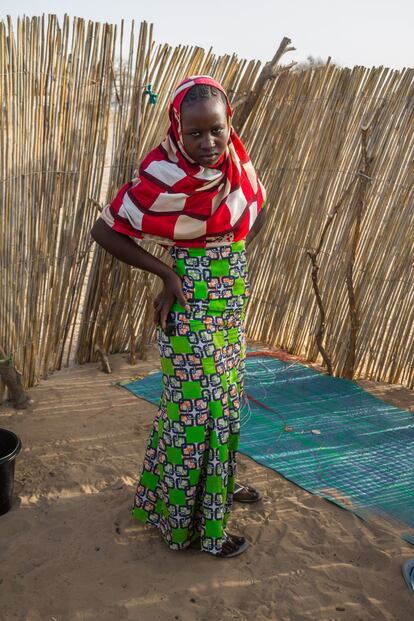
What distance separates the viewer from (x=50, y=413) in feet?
11.4

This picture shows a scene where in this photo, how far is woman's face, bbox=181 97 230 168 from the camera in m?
1.92

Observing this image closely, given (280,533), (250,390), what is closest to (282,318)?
(250,390)

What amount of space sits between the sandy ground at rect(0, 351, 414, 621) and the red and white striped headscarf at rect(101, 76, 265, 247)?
1224mm

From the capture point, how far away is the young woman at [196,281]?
6.55 ft

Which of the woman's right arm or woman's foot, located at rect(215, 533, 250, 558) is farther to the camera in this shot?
woman's foot, located at rect(215, 533, 250, 558)

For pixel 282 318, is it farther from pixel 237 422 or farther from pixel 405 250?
pixel 237 422

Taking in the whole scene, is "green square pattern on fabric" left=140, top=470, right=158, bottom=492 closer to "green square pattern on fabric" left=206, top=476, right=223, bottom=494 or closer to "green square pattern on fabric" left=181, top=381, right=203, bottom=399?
"green square pattern on fabric" left=206, top=476, right=223, bottom=494

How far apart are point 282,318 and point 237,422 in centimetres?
214

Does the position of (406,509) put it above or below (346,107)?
below

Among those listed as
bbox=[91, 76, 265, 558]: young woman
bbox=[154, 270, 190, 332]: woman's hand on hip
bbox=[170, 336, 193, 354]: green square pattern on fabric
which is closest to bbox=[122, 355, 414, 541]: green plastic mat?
bbox=[91, 76, 265, 558]: young woman

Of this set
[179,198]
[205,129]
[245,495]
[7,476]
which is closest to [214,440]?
[245,495]

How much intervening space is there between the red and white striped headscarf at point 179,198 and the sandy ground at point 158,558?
48.2 inches

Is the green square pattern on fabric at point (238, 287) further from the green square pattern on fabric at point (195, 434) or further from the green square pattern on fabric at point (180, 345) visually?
the green square pattern on fabric at point (195, 434)

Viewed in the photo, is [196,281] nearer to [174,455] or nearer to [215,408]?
[215,408]
